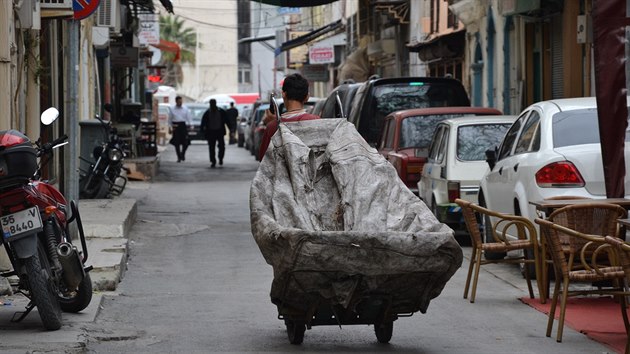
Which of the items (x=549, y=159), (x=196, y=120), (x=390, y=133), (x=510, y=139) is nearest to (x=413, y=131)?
(x=390, y=133)

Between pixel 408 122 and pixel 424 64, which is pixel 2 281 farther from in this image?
pixel 424 64

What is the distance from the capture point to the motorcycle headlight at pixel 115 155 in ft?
67.1

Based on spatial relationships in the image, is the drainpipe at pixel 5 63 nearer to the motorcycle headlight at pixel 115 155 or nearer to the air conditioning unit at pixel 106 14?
the motorcycle headlight at pixel 115 155

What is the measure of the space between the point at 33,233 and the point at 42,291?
38cm

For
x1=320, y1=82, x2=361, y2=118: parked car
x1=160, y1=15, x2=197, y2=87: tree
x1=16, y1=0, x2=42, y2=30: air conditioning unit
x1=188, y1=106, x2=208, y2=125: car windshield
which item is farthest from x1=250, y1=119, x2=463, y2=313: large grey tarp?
x1=160, y1=15, x2=197, y2=87: tree

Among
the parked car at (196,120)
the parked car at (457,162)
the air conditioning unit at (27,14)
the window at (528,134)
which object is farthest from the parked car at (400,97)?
the parked car at (196,120)

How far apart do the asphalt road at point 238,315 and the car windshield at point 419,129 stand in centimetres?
250

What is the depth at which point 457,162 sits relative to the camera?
1545cm

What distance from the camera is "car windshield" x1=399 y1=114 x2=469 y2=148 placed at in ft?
58.0

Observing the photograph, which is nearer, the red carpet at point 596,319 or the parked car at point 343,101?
the red carpet at point 596,319

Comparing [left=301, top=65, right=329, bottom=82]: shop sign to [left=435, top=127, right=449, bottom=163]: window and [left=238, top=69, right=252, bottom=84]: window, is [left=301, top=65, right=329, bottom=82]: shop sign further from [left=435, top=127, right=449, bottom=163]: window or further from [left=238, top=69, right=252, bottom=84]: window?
[left=435, top=127, right=449, bottom=163]: window

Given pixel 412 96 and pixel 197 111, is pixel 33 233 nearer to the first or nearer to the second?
pixel 412 96

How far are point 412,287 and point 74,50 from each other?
22.7ft

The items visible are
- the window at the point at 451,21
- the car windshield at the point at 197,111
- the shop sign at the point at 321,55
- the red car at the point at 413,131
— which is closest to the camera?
the red car at the point at 413,131
